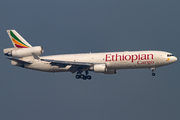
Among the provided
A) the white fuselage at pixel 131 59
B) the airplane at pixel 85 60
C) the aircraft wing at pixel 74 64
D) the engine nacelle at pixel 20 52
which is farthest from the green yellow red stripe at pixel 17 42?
the white fuselage at pixel 131 59

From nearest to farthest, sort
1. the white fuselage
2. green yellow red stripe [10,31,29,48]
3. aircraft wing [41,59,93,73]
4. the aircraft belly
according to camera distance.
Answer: the white fuselage, aircraft wing [41,59,93,73], the aircraft belly, green yellow red stripe [10,31,29,48]

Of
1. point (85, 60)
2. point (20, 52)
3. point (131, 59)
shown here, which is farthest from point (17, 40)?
point (131, 59)

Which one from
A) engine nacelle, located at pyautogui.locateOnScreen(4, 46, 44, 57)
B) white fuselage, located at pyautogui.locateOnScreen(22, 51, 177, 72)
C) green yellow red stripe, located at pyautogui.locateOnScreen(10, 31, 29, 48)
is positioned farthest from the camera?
green yellow red stripe, located at pyautogui.locateOnScreen(10, 31, 29, 48)

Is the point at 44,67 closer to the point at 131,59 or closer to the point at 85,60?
the point at 85,60

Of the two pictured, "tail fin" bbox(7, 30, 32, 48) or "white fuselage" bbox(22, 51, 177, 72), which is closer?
"white fuselage" bbox(22, 51, 177, 72)

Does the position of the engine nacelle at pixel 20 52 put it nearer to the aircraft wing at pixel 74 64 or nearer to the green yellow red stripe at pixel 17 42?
the green yellow red stripe at pixel 17 42

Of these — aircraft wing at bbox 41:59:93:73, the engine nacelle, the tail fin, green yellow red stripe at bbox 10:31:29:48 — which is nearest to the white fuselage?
aircraft wing at bbox 41:59:93:73

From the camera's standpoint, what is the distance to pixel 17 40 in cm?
8075

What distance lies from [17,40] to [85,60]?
17853mm

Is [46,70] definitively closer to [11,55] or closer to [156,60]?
[11,55]

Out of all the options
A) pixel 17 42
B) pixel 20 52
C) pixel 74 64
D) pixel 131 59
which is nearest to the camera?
pixel 131 59

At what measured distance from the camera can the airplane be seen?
72.8 metres

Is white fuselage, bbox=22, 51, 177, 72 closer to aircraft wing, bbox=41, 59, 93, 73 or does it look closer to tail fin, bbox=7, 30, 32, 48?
aircraft wing, bbox=41, 59, 93, 73

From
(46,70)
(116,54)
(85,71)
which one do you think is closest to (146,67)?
(116,54)
